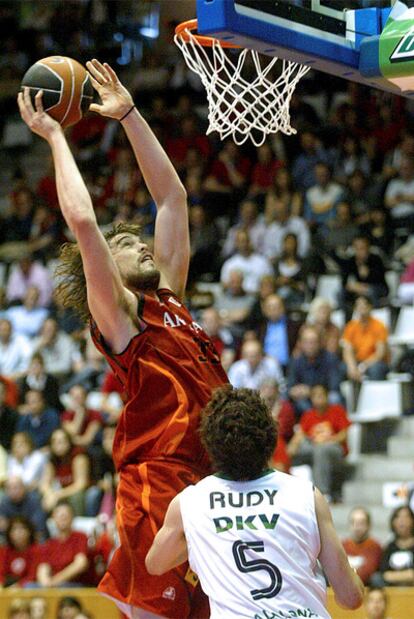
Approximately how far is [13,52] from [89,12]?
4.26 ft

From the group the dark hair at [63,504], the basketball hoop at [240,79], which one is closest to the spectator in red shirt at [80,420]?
the dark hair at [63,504]

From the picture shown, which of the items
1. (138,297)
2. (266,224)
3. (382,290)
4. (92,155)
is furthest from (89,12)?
(138,297)

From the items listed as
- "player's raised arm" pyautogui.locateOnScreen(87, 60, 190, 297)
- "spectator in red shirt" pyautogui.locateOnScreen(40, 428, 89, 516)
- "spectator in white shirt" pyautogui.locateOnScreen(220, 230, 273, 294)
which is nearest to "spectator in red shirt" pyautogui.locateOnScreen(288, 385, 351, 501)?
"spectator in red shirt" pyautogui.locateOnScreen(40, 428, 89, 516)

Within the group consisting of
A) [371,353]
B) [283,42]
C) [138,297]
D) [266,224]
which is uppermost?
[283,42]

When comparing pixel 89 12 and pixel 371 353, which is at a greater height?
pixel 89 12

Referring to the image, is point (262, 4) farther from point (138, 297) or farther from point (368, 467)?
point (368, 467)

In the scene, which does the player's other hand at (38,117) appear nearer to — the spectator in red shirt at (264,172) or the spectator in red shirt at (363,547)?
the spectator in red shirt at (363,547)

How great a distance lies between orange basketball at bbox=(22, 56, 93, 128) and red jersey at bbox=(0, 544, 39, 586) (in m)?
5.92

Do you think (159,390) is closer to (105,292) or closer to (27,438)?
(105,292)

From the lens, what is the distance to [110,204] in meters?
14.4

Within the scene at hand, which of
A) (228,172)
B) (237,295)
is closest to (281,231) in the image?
(237,295)

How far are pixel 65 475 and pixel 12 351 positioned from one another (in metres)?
2.22

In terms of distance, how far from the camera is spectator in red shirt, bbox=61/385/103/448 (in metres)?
11.0

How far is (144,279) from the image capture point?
4656 mm
